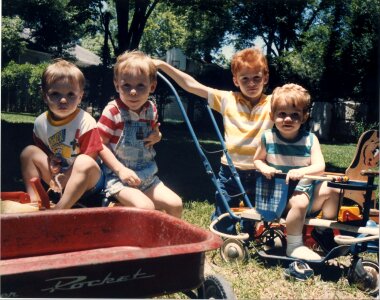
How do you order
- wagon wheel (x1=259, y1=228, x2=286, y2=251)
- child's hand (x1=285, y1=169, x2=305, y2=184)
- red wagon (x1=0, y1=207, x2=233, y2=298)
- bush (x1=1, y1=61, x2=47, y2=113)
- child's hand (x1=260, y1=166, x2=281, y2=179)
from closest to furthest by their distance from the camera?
1. red wagon (x1=0, y1=207, x2=233, y2=298)
2. child's hand (x1=285, y1=169, x2=305, y2=184)
3. child's hand (x1=260, y1=166, x2=281, y2=179)
4. wagon wheel (x1=259, y1=228, x2=286, y2=251)
5. bush (x1=1, y1=61, x2=47, y2=113)

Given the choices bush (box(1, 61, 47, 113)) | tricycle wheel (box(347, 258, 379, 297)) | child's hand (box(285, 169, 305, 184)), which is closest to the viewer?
tricycle wheel (box(347, 258, 379, 297))

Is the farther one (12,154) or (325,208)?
(12,154)

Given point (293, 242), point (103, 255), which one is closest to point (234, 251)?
point (293, 242)

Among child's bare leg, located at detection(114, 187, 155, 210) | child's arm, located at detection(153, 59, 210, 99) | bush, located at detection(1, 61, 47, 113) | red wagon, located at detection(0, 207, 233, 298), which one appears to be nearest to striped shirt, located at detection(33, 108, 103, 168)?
child's bare leg, located at detection(114, 187, 155, 210)

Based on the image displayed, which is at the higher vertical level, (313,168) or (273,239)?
(313,168)

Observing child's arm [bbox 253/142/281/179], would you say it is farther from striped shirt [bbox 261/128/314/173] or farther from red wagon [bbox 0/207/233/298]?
red wagon [bbox 0/207/233/298]

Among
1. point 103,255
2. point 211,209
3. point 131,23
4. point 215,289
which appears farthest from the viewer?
point 131,23

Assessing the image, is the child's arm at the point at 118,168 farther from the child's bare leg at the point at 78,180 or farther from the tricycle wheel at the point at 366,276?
the tricycle wheel at the point at 366,276

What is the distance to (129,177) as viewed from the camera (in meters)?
2.69

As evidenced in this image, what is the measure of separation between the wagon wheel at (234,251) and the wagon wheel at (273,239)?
0.14 meters

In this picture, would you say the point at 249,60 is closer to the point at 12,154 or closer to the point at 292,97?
the point at 292,97

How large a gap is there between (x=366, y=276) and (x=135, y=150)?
144 cm

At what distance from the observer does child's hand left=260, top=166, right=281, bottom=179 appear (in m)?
2.72

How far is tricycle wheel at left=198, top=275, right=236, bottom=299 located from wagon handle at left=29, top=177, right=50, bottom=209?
1.00 meters
